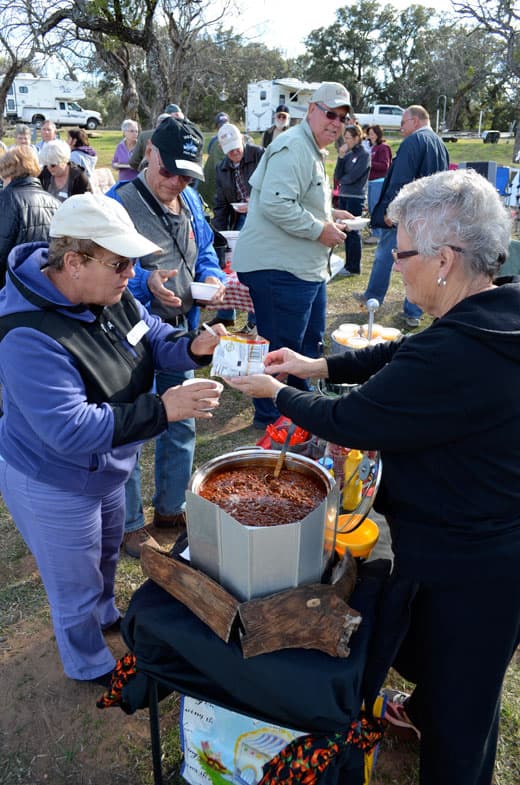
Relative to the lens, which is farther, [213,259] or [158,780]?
[213,259]

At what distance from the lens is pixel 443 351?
4.29 ft

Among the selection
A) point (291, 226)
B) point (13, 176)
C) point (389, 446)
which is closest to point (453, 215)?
point (389, 446)

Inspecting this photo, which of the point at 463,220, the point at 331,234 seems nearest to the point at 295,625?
the point at 463,220

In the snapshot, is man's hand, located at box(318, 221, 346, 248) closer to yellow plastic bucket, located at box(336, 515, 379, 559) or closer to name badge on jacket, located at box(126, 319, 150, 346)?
name badge on jacket, located at box(126, 319, 150, 346)

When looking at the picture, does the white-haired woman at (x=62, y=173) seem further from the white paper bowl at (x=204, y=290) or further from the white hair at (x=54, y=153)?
the white paper bowl at (x=204, y=290)

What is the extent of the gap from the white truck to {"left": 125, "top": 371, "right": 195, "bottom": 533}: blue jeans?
123 feet

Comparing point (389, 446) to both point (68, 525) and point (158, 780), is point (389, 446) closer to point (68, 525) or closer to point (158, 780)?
point (68, 525)

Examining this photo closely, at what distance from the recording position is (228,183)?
6.52 m

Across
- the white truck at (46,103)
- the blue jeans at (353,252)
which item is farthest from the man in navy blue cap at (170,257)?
the white truck at (46,103)

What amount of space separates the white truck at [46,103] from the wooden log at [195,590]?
3907cm

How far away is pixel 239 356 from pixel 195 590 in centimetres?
70

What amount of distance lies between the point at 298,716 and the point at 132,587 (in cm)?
178

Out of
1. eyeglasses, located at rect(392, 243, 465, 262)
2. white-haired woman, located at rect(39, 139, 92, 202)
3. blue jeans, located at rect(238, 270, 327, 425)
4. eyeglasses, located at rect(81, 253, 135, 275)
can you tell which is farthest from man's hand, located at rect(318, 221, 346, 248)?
white-haired woman, located at rect(39, 139, 92, 202)

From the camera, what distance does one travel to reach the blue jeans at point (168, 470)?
300cm
